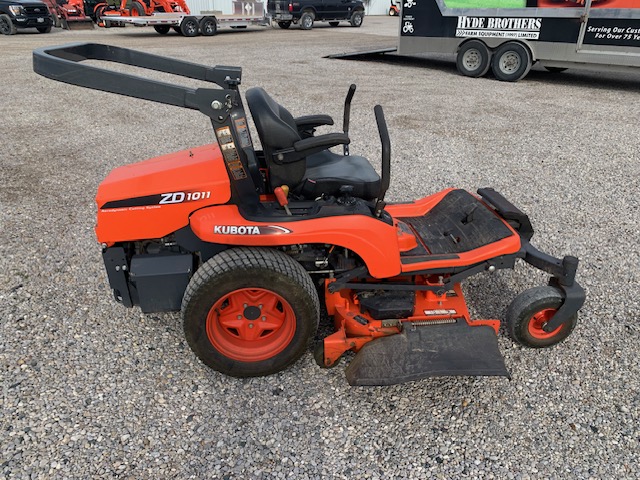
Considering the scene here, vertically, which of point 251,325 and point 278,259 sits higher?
point 278,259

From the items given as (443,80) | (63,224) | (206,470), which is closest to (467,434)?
(206,470)

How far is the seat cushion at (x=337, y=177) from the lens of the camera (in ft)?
8.98

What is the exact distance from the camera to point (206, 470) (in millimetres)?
2176

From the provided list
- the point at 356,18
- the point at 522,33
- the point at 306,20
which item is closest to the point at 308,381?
the point at 522,33

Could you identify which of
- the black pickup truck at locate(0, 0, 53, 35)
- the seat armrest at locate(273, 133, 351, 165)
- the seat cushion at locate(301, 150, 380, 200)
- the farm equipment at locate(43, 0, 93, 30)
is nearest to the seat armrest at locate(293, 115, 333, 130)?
the seat cushion at locate(301, 150, 380, 200)

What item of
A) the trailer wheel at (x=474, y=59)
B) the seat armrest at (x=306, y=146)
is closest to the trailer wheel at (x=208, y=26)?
the trailer wheel at (x=474, y=59)

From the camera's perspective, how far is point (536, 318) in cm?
290

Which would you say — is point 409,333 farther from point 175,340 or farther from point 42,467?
point 42,467

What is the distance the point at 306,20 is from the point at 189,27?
5757 mm

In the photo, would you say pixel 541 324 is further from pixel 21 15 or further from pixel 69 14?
pixel 69 14

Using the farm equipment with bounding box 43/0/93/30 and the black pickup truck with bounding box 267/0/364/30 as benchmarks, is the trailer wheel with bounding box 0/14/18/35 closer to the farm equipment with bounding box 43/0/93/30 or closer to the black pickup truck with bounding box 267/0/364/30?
the farm equipment with bounding box 43/0/93/30

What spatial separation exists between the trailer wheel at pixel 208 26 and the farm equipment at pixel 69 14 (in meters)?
5.56

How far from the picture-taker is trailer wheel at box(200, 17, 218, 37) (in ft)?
56.1

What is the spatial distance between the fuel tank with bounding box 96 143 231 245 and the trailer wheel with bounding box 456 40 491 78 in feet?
30.1
